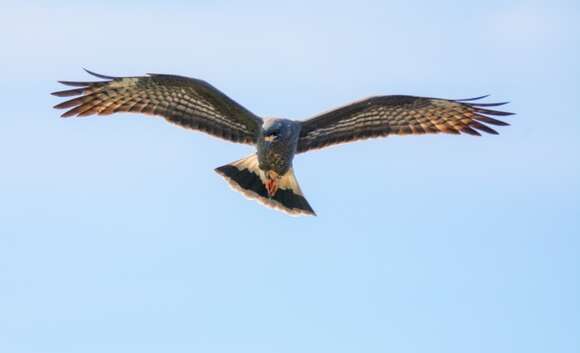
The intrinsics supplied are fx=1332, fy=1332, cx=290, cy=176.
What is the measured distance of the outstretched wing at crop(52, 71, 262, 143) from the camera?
54.4 ft

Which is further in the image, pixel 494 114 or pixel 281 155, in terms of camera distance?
pixel 494 114

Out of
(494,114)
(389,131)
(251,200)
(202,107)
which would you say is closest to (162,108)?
(202,107)

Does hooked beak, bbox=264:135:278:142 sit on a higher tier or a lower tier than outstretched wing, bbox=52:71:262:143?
lower

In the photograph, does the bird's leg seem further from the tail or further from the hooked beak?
the hooked beak

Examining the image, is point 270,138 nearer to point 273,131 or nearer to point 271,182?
point 273,131

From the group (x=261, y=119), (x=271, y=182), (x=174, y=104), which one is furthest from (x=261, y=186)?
(x=174, y=104)

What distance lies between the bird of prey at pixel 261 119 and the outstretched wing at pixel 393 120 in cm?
1

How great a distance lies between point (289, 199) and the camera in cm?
1719

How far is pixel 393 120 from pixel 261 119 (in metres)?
1.95

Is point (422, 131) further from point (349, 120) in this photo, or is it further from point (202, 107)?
point (202, 107)

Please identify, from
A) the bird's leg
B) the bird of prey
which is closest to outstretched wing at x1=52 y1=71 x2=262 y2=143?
the bird of prey

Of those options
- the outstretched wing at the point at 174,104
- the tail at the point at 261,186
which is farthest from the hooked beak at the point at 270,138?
the tail at the point at 261,186

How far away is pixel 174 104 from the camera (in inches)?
663

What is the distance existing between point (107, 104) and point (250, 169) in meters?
1.99
